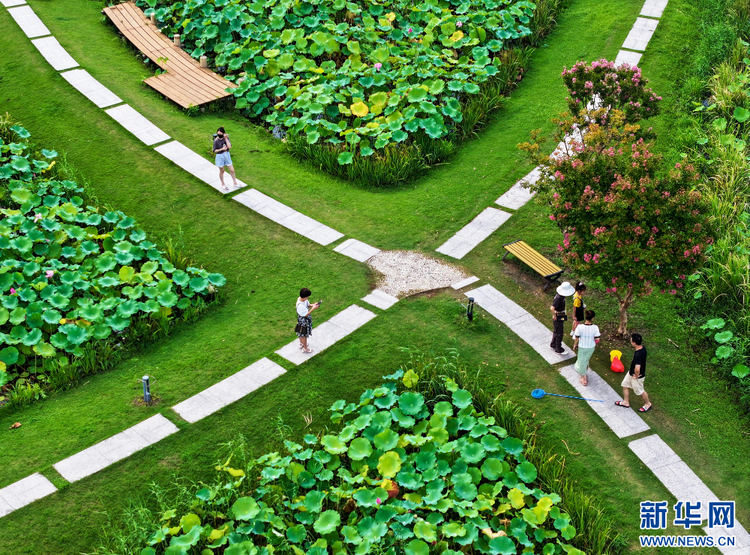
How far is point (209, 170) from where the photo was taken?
52.0ft

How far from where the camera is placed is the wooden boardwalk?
18.0 meters

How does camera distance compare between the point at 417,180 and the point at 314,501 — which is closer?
the point at 314,501

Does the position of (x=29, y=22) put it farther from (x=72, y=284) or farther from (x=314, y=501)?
(x=314, y=501)

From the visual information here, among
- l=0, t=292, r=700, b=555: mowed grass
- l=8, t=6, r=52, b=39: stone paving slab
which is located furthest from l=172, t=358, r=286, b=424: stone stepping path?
l=8, t=6, r=52, b=39: stone paving slab

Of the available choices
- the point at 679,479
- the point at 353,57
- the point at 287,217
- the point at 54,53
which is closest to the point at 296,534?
the point at 679,479

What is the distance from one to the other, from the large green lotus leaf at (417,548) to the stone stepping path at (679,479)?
3.47 m

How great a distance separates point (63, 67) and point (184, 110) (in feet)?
11.8

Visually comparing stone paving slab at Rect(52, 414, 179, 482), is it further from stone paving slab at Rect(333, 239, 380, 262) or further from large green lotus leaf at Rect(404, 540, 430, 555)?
stone paving slab at Rect(333, 239, 380, 262)

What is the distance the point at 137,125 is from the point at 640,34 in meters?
13.3

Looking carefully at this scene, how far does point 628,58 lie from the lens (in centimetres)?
1914

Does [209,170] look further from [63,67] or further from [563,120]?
[563,120]

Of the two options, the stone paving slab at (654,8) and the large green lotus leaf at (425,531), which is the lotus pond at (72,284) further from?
the stone paving slab at (654,8)

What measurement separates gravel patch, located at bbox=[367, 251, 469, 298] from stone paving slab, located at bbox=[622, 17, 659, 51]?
10.1 meters

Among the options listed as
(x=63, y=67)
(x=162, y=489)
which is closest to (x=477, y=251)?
(x=162, y=489)
